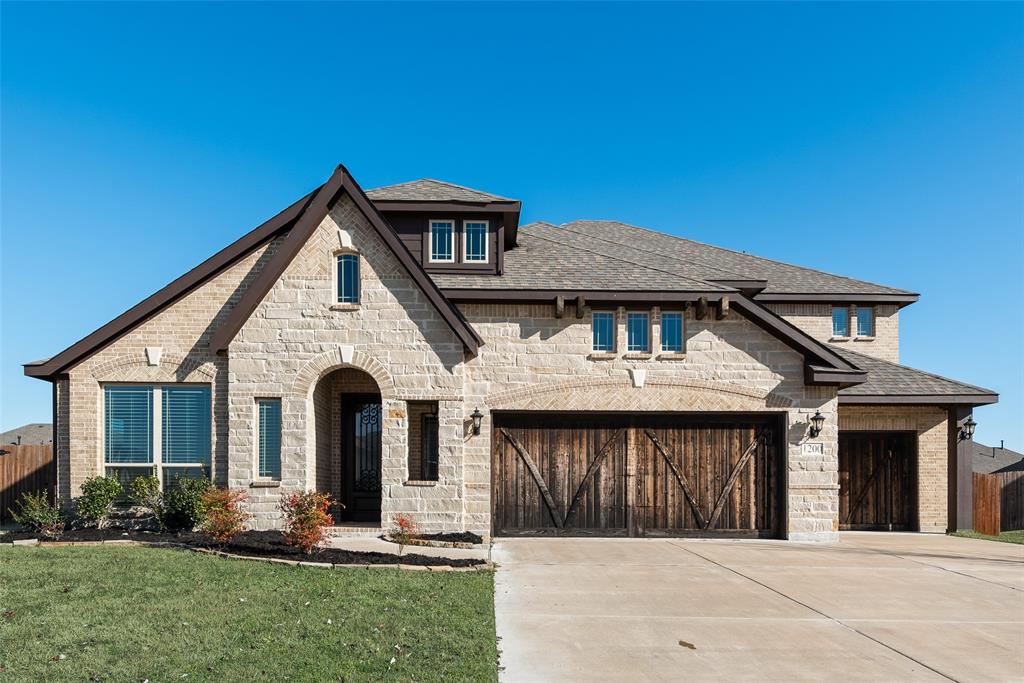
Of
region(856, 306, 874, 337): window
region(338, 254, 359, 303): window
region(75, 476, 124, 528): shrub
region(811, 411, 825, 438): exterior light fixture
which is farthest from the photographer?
region(856, 306, 874, 337): window

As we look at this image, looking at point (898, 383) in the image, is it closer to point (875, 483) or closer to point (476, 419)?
point (875, 483)

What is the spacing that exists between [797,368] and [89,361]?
1501 centimetres

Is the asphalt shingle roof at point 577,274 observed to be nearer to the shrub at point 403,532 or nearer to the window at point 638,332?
the window at point 638,332

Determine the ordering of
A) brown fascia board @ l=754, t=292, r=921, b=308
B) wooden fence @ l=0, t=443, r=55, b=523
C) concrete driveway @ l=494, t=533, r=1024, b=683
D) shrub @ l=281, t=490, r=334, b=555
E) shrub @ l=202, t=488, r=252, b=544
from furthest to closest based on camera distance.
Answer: brown fascia board @ l=754, t=292, r=921, b=308 < wooden fence @ l=0, t=443, r=55, b=523 < shrub @ l=202, t=488, r=252, b=544 < shrub @ l=281, t=490, r=334, b=555 < concrete driveway @ l=494, t=533, r=1024, b=683

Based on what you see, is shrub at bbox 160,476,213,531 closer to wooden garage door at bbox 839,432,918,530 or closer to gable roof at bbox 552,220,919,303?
gable roof at bbox 552,220,919,303

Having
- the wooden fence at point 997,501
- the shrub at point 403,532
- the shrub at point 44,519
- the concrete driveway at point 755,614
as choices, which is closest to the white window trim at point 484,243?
the shrub at point 403,532

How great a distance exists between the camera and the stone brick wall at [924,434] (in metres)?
20.0

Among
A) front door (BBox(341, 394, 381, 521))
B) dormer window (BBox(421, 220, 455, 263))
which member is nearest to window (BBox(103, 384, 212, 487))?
front door (BBox(341, 394, 381, 521))

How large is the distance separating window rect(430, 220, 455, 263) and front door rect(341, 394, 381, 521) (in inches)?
138

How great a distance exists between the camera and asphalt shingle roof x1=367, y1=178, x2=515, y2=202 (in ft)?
59.2

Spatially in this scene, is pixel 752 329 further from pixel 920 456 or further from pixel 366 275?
pixel 366 275

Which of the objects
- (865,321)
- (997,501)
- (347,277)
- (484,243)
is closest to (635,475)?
(484,243)

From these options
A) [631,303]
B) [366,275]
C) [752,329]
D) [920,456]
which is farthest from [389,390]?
[920,456]

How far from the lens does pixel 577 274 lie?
17.9 metres
